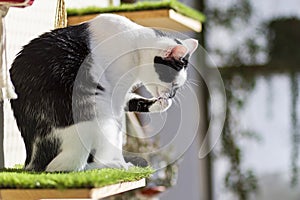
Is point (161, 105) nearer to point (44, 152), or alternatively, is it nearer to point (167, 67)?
point (167, 67)

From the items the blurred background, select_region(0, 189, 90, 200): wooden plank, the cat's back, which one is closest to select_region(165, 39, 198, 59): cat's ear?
the cat's back

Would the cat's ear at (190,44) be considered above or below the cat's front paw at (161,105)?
above

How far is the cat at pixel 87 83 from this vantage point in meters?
0.85

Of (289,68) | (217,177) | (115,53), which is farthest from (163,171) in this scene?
(115,53)

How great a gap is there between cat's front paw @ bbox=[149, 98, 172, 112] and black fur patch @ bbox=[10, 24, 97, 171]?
0.09m

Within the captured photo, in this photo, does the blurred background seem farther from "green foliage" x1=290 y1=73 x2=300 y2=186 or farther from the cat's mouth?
the cat's mouth

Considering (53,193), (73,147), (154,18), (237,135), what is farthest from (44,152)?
(237,135)

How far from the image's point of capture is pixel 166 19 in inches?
50.3

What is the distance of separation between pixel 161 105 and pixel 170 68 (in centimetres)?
6

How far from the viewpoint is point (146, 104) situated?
0.93 meters

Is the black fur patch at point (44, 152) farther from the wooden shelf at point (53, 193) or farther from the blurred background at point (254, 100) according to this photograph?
the blurred background at point (254, 100)

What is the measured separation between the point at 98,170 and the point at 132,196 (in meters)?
1.03

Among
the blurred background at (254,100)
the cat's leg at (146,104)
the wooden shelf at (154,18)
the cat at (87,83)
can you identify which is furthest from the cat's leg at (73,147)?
the blurred background at (254,100)

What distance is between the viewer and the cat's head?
2.85ft
